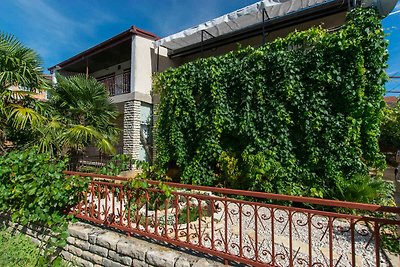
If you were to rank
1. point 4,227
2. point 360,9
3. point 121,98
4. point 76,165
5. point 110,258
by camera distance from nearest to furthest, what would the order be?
point 110,258
point 4,227
point 360,9
point 76,165
point 121,98

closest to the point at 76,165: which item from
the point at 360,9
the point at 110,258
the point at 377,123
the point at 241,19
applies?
Answer: the point at 110,258

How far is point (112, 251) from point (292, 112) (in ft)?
14.4

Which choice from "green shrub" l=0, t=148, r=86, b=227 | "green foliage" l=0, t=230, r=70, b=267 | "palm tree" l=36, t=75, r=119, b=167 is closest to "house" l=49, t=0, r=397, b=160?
"palm tree" l=36, t=75, r=119, b=167

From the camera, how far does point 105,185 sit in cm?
345

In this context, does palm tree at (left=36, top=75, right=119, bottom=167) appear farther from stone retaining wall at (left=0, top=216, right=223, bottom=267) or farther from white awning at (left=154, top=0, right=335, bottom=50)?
white awning at (left=154, top=0, right=335, bottom=50)

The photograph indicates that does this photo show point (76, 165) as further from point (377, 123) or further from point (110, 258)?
point (377, 123)

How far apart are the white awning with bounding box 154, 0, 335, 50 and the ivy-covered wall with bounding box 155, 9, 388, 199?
1.51 metres

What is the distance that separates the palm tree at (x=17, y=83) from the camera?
5355 millimetres

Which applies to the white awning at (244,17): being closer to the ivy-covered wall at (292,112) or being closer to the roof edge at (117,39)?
the roof edge at (117,39)

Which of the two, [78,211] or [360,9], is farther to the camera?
[360,9]

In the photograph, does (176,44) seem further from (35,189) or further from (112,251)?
(112,251)

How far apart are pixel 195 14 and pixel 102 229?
30.1 feet

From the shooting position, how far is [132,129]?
29.2ft

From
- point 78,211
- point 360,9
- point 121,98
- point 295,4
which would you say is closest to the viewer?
point 78,211
